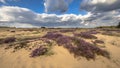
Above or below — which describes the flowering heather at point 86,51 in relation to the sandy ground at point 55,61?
above

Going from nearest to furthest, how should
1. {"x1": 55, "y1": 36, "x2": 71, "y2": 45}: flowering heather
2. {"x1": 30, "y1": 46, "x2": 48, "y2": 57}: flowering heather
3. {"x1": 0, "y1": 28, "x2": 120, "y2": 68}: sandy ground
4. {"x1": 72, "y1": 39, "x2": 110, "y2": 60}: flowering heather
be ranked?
{"x1": 0, "y1": 28, "x2": 120, "y2": 68}: sandy ground → {"x1": 30, "y1": 46, "x2": 48, "y2": 57}: flowering heather → {"x1": 72, "y1": 39, "x2": 110, "y2": 60}: flowering heather → {"x1": 55, "y1": 36, "x2": 71, "y2": 45}: flowering heather

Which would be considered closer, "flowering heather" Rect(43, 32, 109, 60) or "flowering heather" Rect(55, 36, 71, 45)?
"flowering heather" Rect(43, 32, 109, 60)

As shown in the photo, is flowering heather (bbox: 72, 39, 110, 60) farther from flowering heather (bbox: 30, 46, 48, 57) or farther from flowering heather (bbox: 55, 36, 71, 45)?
flowering heather (bbox: 30, 46, 48, 57)

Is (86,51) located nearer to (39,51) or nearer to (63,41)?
(63,41)

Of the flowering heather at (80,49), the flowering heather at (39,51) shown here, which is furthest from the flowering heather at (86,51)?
the flowering heather at (39,51)

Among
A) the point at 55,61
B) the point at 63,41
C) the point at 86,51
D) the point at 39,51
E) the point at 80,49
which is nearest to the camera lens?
Answer: the point at 55,61

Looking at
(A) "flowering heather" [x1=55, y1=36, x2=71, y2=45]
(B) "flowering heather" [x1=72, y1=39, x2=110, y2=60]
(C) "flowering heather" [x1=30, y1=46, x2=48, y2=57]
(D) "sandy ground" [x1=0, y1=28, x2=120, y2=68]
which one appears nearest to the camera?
(D) "sandy ground" [x1=0, y1=28, x2=120, y2=68]

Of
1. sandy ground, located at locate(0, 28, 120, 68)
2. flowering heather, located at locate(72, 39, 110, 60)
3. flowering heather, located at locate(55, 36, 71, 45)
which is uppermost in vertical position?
flowering heather, located at locate(55, 36, 71, 45)

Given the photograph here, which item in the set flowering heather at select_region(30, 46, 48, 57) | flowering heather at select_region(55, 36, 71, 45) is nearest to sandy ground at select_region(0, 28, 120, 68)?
flowering heather at select_region(30, 46, 48, 57)

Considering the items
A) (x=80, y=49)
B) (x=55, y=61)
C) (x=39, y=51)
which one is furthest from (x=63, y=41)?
(x=55, y=61)

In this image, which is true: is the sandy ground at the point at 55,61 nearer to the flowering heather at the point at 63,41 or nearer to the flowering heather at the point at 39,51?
the flowering heather at the point at 39,51

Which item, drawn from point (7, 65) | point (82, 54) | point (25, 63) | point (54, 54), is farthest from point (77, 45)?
point (7, 65)

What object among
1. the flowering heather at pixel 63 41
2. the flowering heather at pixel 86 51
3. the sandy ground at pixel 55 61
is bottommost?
the sandy ground at pixel 55 61

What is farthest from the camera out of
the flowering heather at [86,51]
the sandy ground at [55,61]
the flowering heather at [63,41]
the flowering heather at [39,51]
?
the flowering heather at [63,41]
